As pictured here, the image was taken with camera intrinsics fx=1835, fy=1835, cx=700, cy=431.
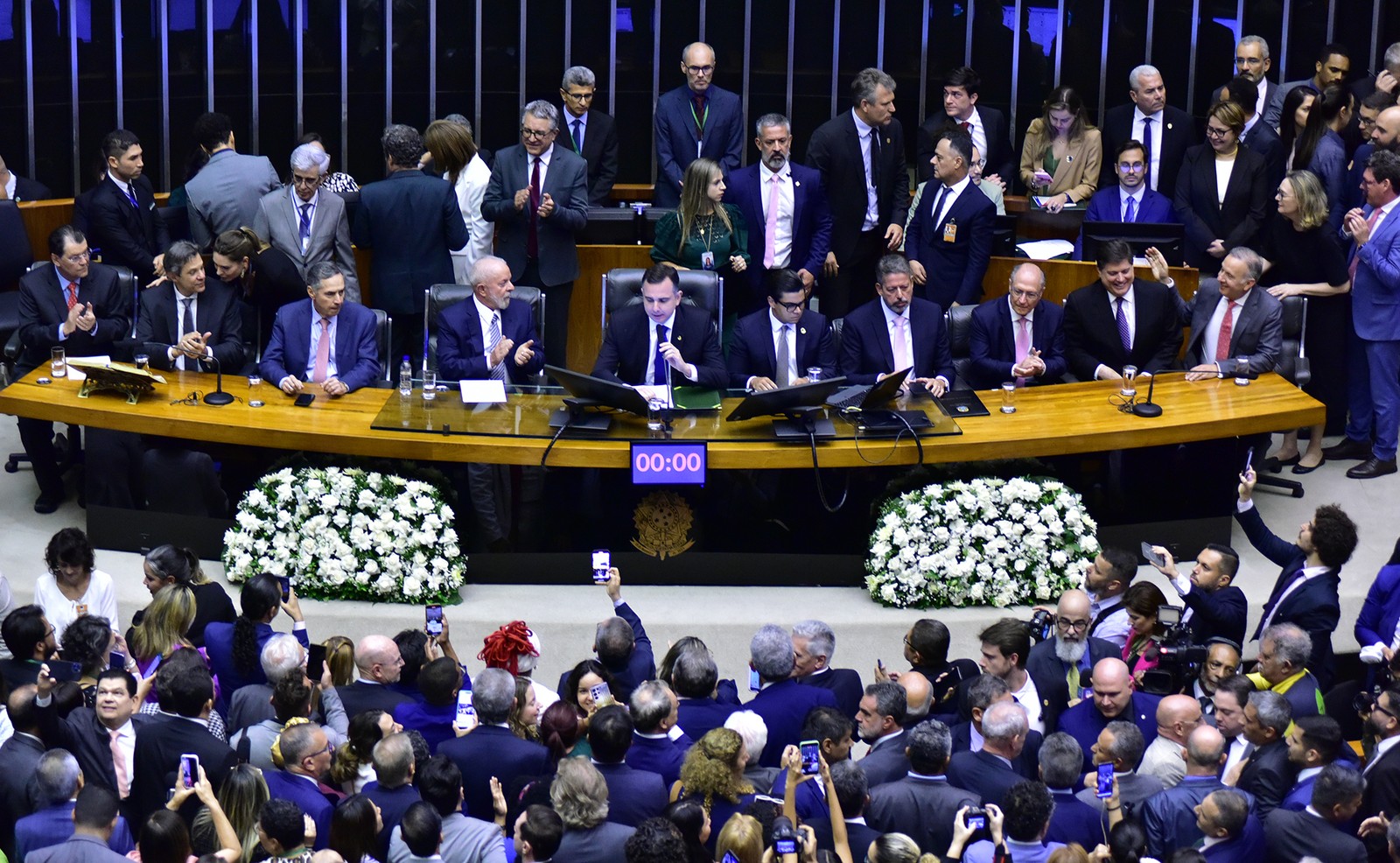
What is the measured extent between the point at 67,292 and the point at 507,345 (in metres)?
2.49

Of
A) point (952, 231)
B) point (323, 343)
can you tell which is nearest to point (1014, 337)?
point (952, 231)

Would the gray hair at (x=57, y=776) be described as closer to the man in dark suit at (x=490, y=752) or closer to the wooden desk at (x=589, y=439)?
the man in dark suit at (x=490, y=752)

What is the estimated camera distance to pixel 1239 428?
29.2 feet

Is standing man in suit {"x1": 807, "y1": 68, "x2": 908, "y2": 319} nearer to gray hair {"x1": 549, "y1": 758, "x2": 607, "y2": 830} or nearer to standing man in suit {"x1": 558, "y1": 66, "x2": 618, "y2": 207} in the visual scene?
standing man in suit {"x1": 558, "y1": 66, "x2": 618, "y2": 207}

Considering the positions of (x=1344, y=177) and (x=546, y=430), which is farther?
(x=1344, y=177)

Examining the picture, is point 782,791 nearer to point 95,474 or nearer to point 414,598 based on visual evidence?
point 414,598

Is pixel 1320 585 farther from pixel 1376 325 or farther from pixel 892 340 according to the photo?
pixel 1376 325

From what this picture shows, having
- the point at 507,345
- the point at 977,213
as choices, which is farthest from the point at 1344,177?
the point at 507,345

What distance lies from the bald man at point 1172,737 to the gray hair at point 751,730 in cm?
127

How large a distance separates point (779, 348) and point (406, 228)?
7.69ft

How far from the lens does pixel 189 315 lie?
31.4ft

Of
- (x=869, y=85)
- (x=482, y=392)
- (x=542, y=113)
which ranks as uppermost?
(x=869, y=85)

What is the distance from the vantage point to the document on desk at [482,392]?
8.91m

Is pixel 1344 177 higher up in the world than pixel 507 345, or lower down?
higher up
